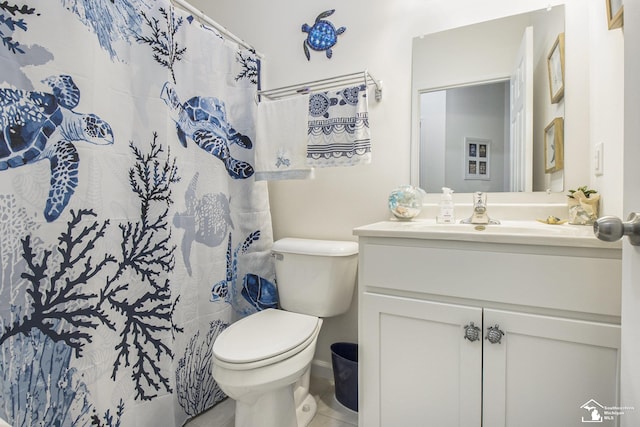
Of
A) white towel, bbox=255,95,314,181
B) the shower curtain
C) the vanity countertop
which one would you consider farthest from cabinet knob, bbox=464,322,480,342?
the shower curtain

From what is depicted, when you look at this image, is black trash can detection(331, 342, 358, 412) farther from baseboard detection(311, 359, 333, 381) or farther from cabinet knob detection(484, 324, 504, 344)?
cabinet knob detection(484, 324, 504, 344)

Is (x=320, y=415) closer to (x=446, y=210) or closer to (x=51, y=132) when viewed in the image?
(x=446, y=210)

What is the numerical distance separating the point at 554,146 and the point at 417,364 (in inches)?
41.3

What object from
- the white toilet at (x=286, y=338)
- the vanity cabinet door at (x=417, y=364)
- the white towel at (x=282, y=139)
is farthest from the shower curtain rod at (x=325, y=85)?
the vanity cabinet door at (x=417, y=364)

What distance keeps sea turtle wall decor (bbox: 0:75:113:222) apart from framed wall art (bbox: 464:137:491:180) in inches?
60.2

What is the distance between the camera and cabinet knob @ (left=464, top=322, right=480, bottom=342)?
958 millimetres

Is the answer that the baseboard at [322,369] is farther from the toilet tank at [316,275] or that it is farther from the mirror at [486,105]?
the mirror at [486,105]

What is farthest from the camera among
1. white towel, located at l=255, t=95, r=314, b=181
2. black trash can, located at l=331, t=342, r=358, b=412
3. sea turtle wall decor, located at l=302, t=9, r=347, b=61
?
sea turtle wall decor, located at l=302, t=9, r=347, b=61

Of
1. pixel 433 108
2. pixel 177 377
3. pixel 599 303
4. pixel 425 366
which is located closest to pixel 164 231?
pixel 177 377

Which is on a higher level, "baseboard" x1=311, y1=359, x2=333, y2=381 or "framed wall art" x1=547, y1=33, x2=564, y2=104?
"framed wall art" x1=547, y1=33, x2=564, y2=104

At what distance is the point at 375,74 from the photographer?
1.60 metres

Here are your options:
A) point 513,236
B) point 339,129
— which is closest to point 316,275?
point 339,129

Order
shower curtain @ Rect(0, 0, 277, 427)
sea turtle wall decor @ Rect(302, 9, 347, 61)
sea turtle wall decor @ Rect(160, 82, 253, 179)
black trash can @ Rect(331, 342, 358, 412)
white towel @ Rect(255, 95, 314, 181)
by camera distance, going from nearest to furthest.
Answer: shower curtain @ Rect(0, 0, 277, 427)
sea turtle wall decor @ Rect(160, 82, 253, 179)
black trash can @ Rect(331, 342, 358, 412)
white towel @ Rect(255, 95, 314, 181)
sea turtle wall decor @ Rect(302, 9, 347, 61)

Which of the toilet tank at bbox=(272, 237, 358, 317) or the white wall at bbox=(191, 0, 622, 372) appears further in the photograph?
the toilet tank at bbox=(272, 237, 358, 317)
